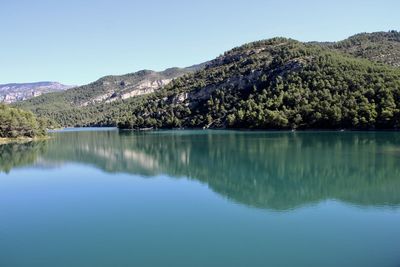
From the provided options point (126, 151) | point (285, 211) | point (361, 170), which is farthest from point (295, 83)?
point (285, 211)

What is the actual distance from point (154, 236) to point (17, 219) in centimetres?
999

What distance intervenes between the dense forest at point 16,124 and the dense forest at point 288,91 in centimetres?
5488

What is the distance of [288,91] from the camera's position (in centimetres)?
11962

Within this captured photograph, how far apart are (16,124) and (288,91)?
240 ft

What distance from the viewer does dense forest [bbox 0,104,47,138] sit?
89.0m

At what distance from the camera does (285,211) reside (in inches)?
969

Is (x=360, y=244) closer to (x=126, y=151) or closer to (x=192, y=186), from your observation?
(x=192, y=186)

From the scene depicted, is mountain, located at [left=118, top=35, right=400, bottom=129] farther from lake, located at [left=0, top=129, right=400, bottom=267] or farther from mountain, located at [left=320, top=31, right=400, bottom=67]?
lake, located at [left=0, top=129, right=400, bottom=267]

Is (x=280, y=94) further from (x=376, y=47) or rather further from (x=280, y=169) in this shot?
(x=280, y=169)

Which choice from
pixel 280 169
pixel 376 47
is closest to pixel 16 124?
pixel 280 169

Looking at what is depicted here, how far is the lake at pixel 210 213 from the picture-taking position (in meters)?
17.2

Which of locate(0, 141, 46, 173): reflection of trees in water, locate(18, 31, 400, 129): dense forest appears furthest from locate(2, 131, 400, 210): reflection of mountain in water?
locate(18, 31, 400, 129): dense forest

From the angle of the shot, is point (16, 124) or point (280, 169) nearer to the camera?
point (280, 169)

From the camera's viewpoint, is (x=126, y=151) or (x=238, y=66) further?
(x=238, y=66)
